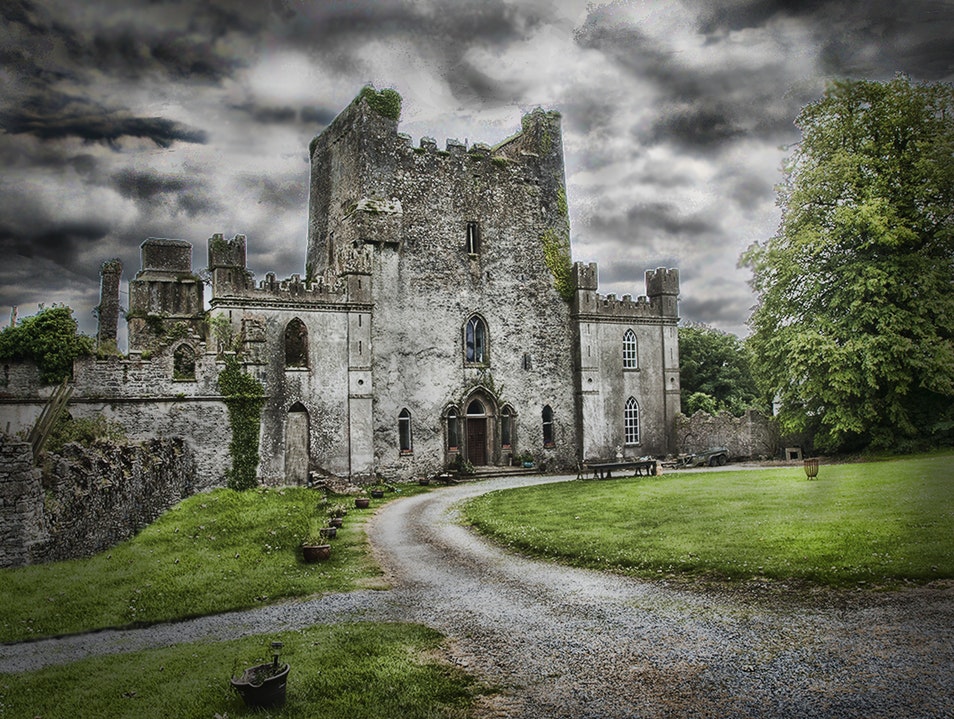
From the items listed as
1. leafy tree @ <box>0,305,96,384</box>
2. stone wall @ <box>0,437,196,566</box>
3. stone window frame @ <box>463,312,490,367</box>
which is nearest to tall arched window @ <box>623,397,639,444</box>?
stone window frame @ <box>463,312,490,367</box>

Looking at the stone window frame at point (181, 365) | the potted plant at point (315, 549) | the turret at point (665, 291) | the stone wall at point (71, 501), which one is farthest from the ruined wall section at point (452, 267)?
the potted plant at point (315, 549)

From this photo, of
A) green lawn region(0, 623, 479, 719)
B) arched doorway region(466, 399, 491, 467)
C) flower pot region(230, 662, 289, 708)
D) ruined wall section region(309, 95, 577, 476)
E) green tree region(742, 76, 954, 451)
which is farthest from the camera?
arched doorway region(466, 399, 491, 467)

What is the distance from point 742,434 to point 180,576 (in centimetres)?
2960

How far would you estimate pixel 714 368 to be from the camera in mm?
50719

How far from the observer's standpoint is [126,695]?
8.06m

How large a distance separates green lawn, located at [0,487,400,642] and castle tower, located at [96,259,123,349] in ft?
49.9

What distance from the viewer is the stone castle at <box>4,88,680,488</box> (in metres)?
27.5

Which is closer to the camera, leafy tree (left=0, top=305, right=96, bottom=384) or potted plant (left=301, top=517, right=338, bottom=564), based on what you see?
potted plant (left=301, top=517, right=338, bottom=564)

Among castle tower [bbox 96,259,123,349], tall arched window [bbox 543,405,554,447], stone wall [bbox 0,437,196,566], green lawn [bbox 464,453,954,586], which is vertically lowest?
green lawn [bbox 464,453,954,586]

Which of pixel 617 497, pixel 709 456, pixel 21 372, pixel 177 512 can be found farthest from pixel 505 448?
pixel 21 372

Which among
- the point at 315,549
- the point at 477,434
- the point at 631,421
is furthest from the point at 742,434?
the point at 315,549

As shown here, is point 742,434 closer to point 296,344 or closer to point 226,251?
point 296,344

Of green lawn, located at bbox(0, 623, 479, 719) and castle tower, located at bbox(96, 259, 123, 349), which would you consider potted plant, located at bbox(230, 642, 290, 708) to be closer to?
green lawn, located at bbox(0, 623, 479, 719)

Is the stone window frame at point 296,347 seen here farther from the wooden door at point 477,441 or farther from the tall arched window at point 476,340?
the wooden door at point 477,441
